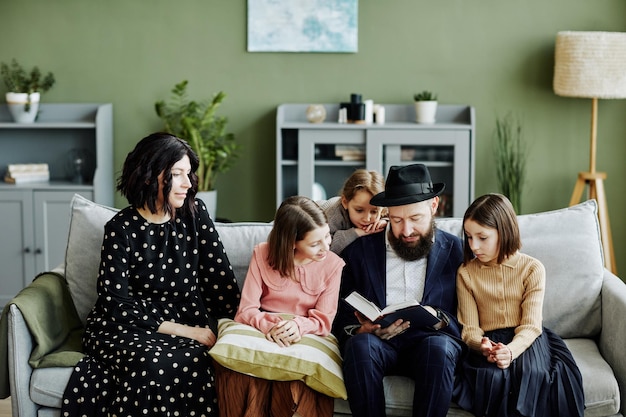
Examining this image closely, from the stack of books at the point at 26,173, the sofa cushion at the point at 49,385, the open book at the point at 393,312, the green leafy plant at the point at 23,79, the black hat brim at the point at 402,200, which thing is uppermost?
the green leafy plant at the point at 23,79

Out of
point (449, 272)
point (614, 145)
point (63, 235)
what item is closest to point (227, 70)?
point (63, 235)

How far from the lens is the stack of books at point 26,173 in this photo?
5.13m

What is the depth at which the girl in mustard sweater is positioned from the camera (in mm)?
2701

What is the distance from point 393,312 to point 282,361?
0.38 meters

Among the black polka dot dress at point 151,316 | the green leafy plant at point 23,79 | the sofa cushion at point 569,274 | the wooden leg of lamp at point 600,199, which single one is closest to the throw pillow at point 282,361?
the black polka dot dress at point 151,316

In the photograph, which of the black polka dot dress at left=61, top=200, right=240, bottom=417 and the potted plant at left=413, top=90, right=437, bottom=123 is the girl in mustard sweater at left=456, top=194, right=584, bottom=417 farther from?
the potted plant at left=413, top=90, right=437, bottom=123

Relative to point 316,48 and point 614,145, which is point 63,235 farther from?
point 614,145

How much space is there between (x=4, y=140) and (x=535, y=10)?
3.32 meters

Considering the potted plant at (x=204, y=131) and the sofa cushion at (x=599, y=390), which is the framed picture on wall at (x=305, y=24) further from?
the sofa cushion at (x=599, y=390)

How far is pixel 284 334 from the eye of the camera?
2811 millimetres

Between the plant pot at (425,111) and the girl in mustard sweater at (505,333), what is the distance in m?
2.13

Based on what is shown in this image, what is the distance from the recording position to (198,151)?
5.01 m

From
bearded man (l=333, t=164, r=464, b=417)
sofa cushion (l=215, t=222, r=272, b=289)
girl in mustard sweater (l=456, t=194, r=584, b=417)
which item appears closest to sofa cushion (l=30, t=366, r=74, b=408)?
sofa cushion (l=215, t=222, r=272, b=289)

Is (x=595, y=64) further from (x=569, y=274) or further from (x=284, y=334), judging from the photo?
(x=284, y=334)
